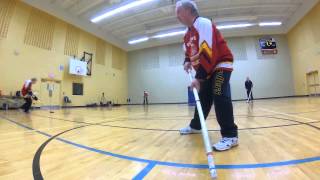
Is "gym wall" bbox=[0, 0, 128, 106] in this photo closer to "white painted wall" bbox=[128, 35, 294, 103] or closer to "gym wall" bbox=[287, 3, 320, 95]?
"white painted wall" bbox=[128, 35, 294, 103]

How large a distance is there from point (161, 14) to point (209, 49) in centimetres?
1222

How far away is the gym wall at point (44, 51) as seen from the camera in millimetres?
9602

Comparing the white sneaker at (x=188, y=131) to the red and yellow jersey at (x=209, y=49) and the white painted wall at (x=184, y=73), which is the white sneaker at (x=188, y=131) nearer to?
the red and yellow jersey at (x=209, y=49)

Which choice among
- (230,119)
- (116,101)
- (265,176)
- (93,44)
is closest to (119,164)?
(265,176)

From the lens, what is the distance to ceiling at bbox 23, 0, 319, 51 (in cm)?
1149

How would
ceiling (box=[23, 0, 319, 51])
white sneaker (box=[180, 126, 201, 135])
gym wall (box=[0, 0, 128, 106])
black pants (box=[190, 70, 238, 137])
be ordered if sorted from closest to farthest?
black pants (box=[190, 70, 238, 137])
white sneaker (box=[180, 126, 201, 135])
gym wall (box=[0, 0, 128, 106])
ceiling (box=[23, 0, 319, 51])

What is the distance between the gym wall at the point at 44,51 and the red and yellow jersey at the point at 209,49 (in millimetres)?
10943

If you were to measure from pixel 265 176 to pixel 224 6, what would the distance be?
13.1 metres

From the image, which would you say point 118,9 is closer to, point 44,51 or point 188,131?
point 44,51

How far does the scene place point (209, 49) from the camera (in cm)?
163

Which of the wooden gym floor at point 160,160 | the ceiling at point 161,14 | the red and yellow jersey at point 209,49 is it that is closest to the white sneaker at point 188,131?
the wooden gym floor at point 160,160

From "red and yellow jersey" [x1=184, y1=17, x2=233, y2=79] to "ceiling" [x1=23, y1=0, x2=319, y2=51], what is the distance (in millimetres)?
10641

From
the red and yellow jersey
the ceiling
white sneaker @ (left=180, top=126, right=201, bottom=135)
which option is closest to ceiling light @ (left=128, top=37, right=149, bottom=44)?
the ceiling

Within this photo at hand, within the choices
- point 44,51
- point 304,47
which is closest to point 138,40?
point 44,51
